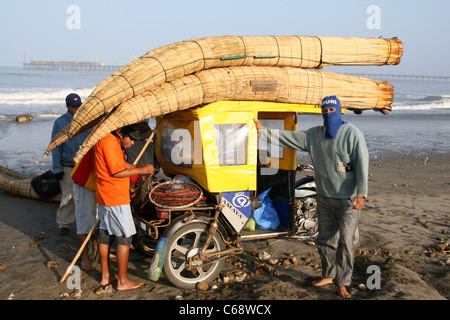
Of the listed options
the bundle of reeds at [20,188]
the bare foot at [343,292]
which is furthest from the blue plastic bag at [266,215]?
the bundle of reeds at [20,188]

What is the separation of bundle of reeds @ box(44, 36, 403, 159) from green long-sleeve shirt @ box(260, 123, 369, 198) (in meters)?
0.99

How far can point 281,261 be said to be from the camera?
19.4 feet

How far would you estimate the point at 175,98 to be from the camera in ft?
16.2

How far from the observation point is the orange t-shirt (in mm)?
4699

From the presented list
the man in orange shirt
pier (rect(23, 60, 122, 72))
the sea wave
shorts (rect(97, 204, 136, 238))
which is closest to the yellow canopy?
the man in orange shirt

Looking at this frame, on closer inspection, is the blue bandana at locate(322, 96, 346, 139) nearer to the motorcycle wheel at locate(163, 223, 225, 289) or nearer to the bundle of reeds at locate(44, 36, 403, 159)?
the bundle of reeds at locate(44, 36, 403, 159)

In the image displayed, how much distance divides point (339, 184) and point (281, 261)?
5.59 ft

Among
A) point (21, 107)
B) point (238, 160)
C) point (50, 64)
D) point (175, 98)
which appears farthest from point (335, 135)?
point (50, 64)

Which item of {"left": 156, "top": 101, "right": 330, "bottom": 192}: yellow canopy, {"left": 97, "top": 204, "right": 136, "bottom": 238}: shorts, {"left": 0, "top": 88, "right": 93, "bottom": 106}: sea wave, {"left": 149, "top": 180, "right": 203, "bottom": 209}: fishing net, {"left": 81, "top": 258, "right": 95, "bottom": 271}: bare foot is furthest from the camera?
{"left": 0, "top": 88, "right": 93, "bottom": 106}: sea wave

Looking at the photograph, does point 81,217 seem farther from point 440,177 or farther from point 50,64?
point 50,64

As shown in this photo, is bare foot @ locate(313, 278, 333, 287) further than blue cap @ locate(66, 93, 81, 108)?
No

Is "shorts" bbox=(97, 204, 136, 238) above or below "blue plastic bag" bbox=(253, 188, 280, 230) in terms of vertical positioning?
above

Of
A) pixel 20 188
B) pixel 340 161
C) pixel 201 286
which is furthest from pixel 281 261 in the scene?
pixel 20 188

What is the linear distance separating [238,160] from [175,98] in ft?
3.96
